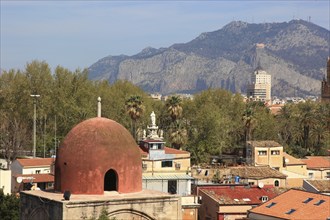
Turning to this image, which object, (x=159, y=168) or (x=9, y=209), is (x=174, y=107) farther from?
(x=9, y=209)

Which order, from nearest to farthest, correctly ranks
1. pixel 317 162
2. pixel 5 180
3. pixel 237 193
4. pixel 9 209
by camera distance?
1. pixel 9 209
2. pixel 237 193
3. pixel 5 180
4. pixel 317 162

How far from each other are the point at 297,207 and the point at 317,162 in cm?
3213

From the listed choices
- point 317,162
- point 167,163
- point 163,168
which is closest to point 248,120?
point 317,162

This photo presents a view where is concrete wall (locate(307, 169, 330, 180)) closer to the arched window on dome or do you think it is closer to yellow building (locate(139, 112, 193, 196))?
yellow building (locate(139, 112, 193, 196))

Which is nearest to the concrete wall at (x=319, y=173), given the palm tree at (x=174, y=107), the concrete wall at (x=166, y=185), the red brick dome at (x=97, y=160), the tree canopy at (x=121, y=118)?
the tree canopy at (x=121, y=118)

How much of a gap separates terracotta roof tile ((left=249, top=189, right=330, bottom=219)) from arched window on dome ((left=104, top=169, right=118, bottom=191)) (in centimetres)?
1623

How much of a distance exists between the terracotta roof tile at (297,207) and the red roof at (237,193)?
139 inches

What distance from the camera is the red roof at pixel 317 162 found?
219ft

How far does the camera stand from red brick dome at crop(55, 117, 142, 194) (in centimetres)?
1980

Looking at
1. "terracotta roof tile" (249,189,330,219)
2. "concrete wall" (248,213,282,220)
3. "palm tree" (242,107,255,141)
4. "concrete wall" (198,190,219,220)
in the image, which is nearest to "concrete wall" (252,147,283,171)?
"palm tree" (242,107,255,141)

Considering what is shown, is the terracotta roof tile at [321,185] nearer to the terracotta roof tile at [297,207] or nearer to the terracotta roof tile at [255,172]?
the terracotta roof tile at [255,172]

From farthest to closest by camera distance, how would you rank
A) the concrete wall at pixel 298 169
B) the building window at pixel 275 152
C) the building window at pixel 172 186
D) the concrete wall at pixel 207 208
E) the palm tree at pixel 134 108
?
1. the palm tree at pixel 134 108
2. the concrete wall at pixel 298 169
3. the building window at pixel 275 152
4. the building window at pixel 172 186
5. the concrete wall at pixel 207 208

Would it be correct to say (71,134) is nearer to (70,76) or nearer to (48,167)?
(48,167)

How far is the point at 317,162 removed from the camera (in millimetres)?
67812
